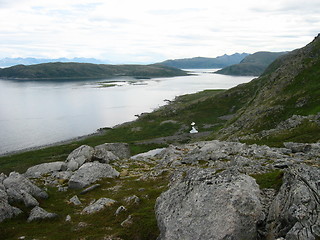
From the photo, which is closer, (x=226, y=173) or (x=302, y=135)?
(x=226, y=173)

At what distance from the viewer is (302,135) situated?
191ft

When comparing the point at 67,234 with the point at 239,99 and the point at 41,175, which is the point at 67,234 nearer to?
the point at 41,175

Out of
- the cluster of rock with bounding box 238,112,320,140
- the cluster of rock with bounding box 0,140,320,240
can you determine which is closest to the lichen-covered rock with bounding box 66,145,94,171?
the cluster of rock with bounding box 0,140,320,240

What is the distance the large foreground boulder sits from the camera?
60.5 ft

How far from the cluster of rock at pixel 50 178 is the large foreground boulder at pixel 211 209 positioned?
14793 mm

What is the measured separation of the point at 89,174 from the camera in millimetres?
47156

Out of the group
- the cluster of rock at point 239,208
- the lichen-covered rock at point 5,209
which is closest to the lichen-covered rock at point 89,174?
the lichen-covered rock at point 5,209

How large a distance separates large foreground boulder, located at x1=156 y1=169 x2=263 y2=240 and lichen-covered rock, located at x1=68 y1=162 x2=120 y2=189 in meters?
25.1

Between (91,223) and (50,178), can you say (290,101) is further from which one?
(91,223)

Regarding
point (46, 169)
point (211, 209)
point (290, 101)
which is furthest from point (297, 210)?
point (290, 101)

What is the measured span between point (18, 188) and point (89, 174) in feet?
47.0

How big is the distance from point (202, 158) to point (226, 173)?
28.2 metres

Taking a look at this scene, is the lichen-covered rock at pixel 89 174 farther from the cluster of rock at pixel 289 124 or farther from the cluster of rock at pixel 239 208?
the cluster of rock at pixel 289 124

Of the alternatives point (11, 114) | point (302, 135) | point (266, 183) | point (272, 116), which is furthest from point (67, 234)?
point (11, 114)
